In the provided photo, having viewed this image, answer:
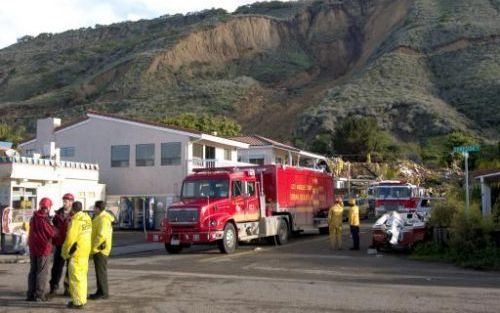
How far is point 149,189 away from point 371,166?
2498cm

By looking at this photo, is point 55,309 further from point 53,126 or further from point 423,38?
point 423,38

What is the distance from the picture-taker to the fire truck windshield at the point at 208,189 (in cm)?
2094

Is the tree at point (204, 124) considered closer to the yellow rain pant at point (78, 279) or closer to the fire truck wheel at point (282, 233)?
the fire truck wheel at point (282, 233)

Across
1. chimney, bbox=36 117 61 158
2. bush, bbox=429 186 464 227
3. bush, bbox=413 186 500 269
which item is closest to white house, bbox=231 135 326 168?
chimney, bbox=36 117 61 158

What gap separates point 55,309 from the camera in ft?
33.9

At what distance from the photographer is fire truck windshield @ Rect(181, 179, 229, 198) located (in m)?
20.9

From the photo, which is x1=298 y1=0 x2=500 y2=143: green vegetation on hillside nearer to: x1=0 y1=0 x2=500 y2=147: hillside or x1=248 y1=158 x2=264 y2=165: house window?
x1=0 y1=0 x2=500 y2=147: hillside

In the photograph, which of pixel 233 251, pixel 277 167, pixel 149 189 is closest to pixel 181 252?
pixel 233 251

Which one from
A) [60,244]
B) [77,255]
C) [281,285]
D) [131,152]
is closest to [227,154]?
[131,152]

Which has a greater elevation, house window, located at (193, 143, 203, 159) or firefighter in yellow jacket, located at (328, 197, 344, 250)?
house window, located at (193, 143, 203, 159)

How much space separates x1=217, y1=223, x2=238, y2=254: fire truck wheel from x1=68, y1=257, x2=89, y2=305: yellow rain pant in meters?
9.97

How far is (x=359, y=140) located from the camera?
5962 centimetres

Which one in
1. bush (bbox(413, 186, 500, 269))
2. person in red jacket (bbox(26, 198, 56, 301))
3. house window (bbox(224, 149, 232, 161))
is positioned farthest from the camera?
house window (bbox(224, 149, 232, 161))

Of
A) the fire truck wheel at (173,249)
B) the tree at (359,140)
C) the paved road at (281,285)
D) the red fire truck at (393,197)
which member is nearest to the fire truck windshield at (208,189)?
Result: the fire truck wheel at (173,249)
